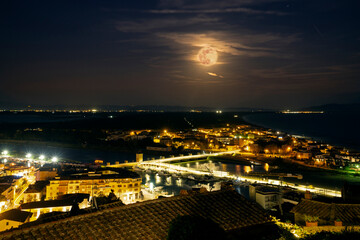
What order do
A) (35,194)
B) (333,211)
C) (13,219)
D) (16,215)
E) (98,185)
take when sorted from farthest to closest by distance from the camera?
(98,185) < (35,194) < (16,215) < (13,219) < (333,211)

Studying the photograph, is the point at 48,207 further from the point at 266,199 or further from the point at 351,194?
the point at 351,194

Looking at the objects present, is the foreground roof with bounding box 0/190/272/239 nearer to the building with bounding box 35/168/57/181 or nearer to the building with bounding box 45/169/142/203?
the building with bounding box 45/169/142/203

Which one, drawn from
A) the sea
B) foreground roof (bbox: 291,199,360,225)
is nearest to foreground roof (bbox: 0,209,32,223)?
foreground roof (bbox: 291,199,360,225)

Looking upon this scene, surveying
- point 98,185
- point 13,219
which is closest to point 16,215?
point 13,219

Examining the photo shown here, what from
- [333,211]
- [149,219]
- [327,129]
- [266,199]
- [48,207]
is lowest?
[327,129]

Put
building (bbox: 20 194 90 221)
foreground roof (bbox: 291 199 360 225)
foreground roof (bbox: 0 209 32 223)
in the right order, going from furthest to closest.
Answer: building (bbox: 20 194 90 221)
foreground roof (bbox: 0 209 32 223)
foreground roof (bbox: 291 199 360 225)

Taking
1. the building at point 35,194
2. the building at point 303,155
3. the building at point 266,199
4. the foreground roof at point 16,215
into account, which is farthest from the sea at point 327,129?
the foreground roof at point 16,215
